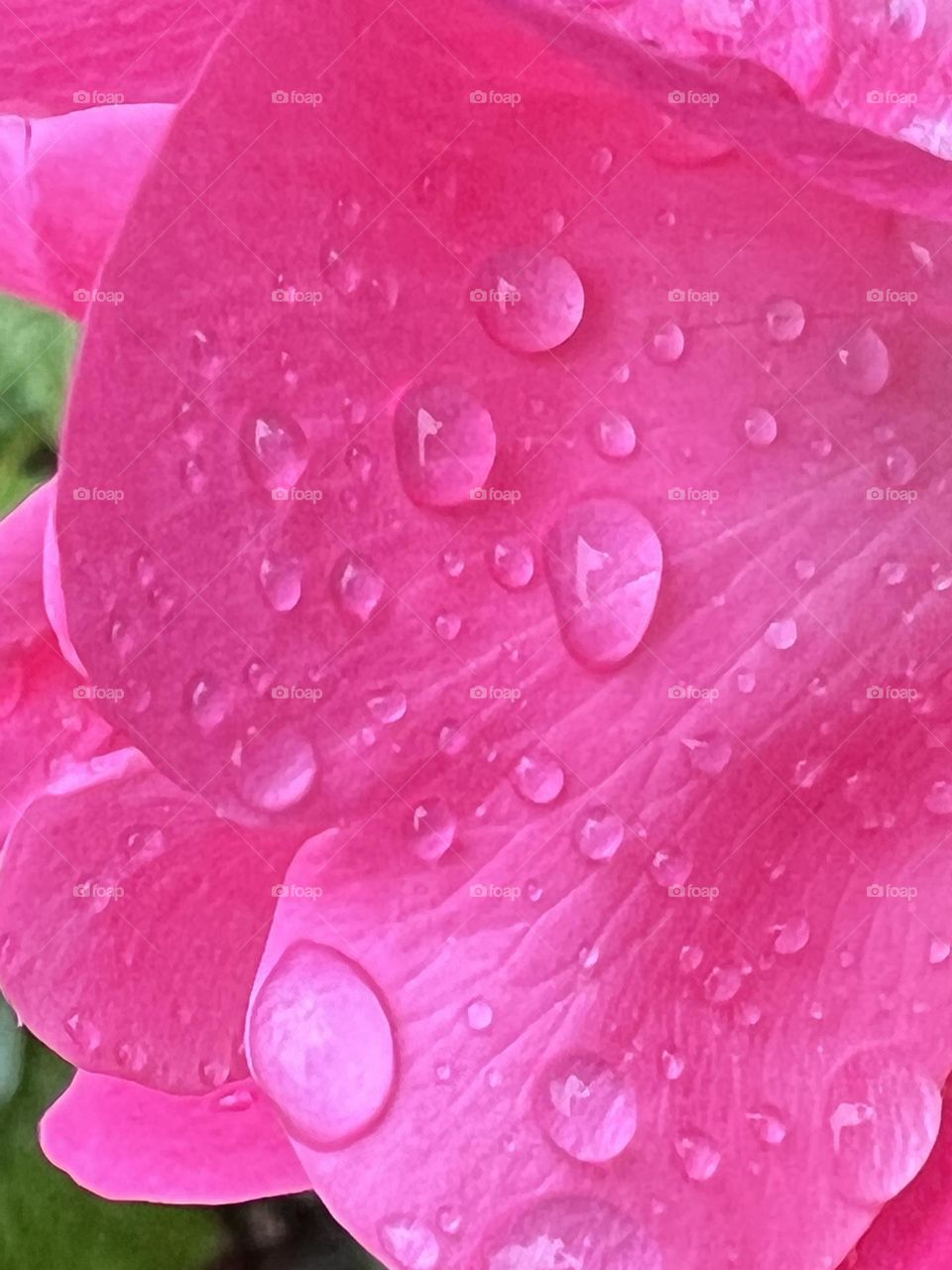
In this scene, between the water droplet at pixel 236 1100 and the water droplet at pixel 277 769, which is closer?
the water droplet at pixel 277 769

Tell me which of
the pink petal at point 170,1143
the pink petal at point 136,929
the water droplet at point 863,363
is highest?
the water droplet at point 863,363

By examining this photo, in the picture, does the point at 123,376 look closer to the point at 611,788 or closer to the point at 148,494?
the point at 148,494

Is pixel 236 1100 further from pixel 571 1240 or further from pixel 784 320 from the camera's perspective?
pixel 784 320

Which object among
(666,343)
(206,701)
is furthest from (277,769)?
(666,343)

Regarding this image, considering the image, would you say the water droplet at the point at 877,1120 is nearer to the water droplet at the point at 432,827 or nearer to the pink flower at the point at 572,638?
the pink flower at the point at 572,638

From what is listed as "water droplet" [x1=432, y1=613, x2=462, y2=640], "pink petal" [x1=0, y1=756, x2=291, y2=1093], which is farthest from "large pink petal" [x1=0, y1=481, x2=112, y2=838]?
"water droplet" [x1=432, y1=613, x2=462, y2=640]

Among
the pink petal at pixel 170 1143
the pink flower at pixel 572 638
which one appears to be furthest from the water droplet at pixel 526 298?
the pink petal at pixel 170 1143

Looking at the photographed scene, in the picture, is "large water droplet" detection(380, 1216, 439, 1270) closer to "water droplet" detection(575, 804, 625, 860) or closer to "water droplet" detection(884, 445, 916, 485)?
"water droplet" detection(575, 804, 625, 860)
